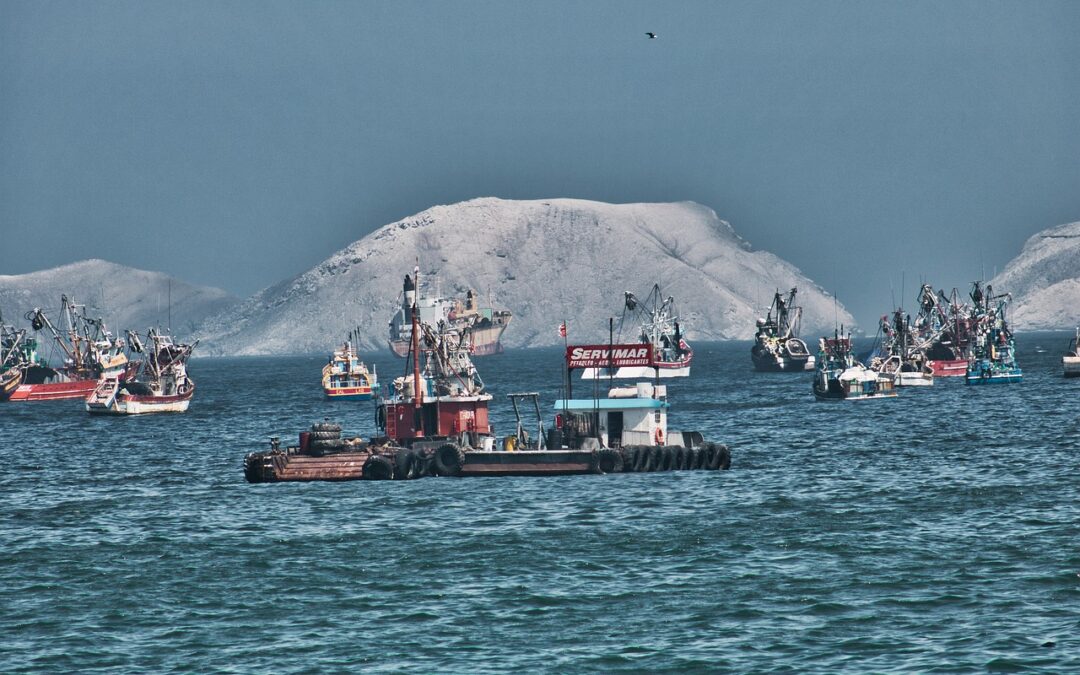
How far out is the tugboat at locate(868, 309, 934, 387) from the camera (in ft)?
575

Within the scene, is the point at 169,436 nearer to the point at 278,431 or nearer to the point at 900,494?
the point at 278,431

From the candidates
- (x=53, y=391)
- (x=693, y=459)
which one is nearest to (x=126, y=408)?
(x=53, y=391)

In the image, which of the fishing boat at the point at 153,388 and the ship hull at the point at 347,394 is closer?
the fishing boat at the point at 153,388

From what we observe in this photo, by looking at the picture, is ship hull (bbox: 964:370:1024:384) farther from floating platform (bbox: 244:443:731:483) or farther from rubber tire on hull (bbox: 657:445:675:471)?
rubber tire on hull (bbox: 657:445:675:471)

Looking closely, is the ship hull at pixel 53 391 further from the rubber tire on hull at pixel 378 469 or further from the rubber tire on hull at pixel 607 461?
the rubber tire on hull at pixel 607 461

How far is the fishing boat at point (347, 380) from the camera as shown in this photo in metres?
177

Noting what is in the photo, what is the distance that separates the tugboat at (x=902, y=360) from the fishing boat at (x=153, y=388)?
80.7m

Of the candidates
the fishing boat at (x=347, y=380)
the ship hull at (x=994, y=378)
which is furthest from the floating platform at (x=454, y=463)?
the ship hull at (x=994, y=378)

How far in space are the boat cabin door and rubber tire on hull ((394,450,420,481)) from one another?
34.4 ft

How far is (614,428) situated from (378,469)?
1290 cm

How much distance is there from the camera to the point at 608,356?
252 feet

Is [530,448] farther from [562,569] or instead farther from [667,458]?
[562,569]

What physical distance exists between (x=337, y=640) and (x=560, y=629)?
6179 mm

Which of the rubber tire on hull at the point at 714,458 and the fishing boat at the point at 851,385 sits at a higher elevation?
the fishing boat at the point at 851,385
